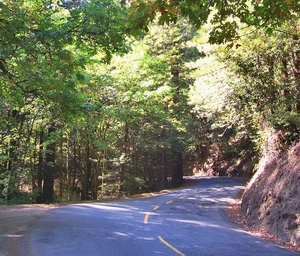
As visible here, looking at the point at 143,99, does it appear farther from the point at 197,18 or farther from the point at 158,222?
the point at 197,18

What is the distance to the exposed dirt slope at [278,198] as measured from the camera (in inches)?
384

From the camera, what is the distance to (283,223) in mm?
10109

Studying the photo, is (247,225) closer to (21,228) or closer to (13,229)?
(21,228)

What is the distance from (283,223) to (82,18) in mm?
8490

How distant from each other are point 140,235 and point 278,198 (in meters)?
5.22

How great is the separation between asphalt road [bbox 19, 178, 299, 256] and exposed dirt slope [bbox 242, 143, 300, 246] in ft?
3.34

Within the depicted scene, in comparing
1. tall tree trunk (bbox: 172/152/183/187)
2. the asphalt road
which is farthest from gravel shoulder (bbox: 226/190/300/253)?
tall tree trunk (bbox: 172/152/183/187)

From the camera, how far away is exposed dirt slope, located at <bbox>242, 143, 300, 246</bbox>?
32.0 ft

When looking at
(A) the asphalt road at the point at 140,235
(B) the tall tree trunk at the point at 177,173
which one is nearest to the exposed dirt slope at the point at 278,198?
(A) the asphalt road at the point at 140,235

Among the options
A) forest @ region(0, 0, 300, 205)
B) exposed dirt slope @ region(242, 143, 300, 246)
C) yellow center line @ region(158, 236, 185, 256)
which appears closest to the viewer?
forest @ region(0, 0, 300, 205)

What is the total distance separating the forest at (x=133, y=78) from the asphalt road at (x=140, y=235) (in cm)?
356

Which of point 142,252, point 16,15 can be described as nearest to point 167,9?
point 16,15

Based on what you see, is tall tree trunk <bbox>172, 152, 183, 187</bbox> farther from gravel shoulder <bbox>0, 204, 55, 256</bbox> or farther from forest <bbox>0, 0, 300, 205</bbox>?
gravel shoulder <bbox>0, 204, 55, 256</bbox>

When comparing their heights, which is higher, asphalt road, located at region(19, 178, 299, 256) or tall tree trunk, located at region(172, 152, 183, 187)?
tall tree trunk, located at region(172, 152, 183, 187)
